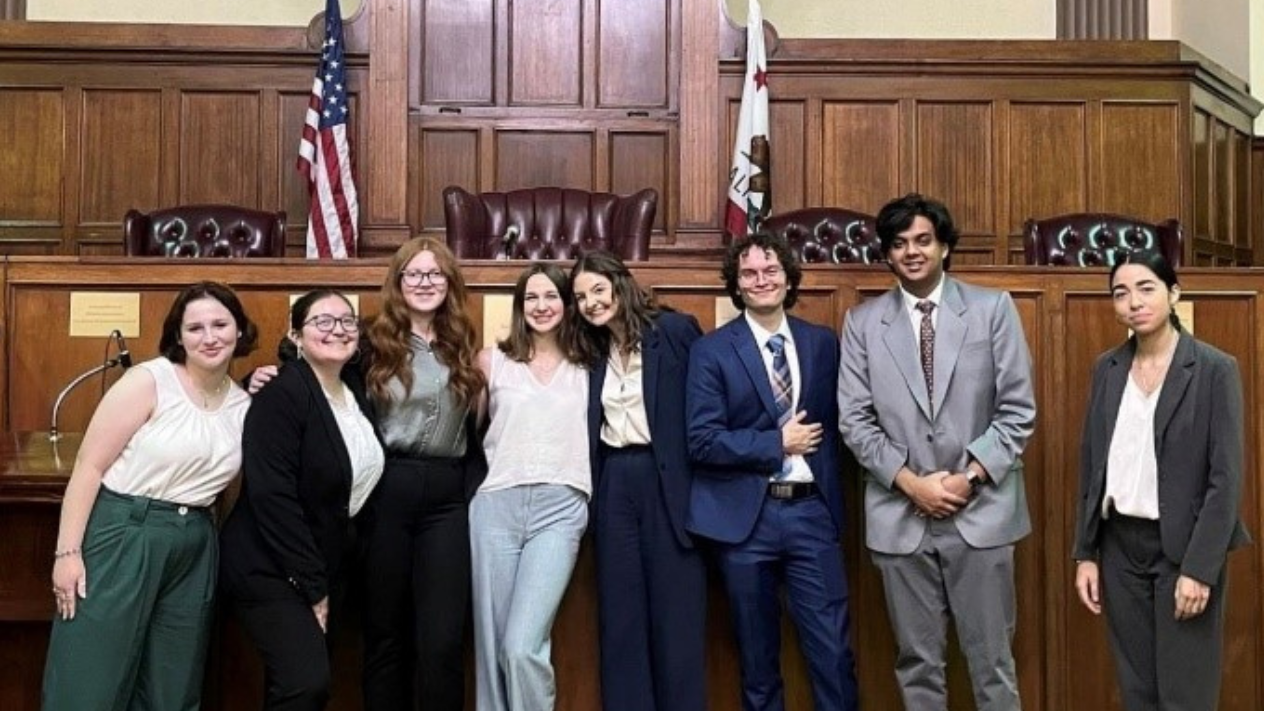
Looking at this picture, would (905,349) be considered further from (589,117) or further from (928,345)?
(589,117)

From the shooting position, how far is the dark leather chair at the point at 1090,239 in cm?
539

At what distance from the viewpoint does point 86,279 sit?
4.09 m

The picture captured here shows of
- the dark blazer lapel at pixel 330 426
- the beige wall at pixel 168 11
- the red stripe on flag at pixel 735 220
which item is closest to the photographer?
the dark blazer lapel at pixel 330 426

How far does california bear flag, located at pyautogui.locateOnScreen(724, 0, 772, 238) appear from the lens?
252 inches

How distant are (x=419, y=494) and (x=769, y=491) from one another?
91 cm

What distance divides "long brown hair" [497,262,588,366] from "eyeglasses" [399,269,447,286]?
0.24m

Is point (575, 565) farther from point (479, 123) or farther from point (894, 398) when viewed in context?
point (479, 123)

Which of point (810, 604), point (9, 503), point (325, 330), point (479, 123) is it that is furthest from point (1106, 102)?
point (9, 503)

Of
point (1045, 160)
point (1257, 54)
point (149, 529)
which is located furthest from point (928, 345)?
point (1257, 54)

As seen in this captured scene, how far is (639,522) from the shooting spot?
359cm

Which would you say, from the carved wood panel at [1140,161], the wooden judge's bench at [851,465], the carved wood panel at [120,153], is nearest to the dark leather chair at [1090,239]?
the wooden judge's bench at [851,465]

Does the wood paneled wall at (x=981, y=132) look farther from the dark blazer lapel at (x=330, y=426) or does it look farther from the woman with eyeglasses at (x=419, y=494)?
the dark blazer lapel at (x=330, y=426)

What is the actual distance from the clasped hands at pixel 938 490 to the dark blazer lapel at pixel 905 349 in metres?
0.17

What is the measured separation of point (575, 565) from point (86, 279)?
173cm
